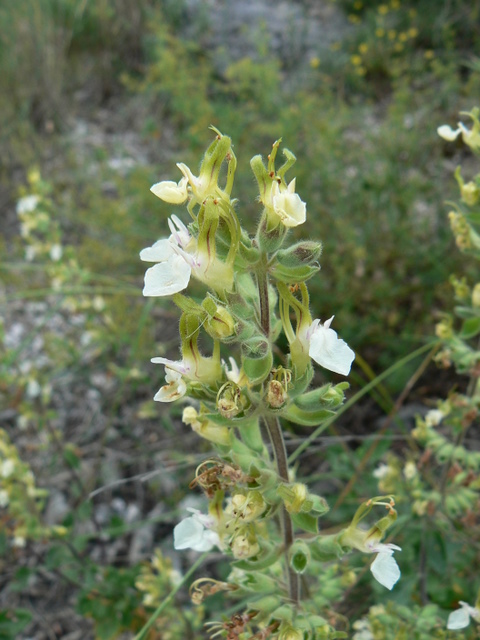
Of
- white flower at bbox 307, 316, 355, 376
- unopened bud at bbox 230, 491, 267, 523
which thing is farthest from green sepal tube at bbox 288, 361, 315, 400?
unopened bud at bbox 230, 491, 267, 523

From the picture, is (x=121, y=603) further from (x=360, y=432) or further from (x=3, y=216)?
A: (x=3, y=216)

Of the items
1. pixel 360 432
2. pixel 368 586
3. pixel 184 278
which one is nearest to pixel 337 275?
pixel 360 432

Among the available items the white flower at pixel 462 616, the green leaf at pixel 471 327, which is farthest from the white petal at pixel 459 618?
the green leaf at pixel 471 327

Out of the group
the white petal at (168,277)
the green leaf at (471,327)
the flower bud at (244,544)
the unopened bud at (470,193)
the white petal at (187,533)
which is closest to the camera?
the white petal at (168,277)

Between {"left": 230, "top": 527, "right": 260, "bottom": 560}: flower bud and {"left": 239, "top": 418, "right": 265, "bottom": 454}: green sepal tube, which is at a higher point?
{"left": 239, "top": 418, "right": 265, "bottom": 454}: green sepal tube

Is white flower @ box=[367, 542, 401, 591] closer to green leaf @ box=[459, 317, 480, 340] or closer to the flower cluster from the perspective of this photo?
the flower cluster

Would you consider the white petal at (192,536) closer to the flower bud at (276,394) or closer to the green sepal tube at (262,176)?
the flower bud at (276,394)
